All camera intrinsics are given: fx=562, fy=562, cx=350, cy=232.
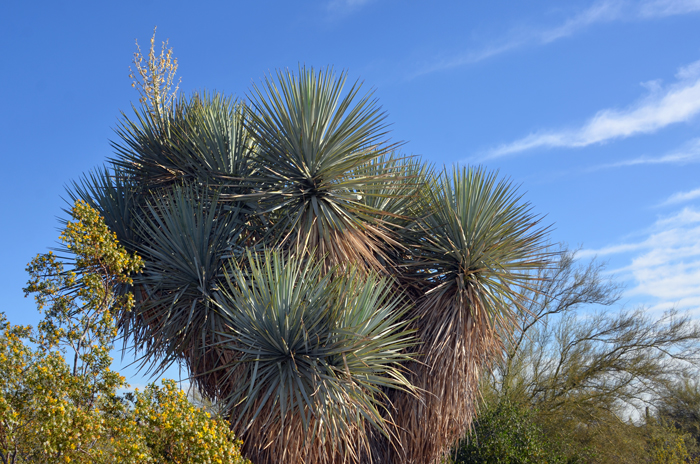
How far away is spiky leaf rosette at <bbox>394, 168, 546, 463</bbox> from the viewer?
8.42m

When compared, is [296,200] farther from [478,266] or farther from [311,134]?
[478,266]

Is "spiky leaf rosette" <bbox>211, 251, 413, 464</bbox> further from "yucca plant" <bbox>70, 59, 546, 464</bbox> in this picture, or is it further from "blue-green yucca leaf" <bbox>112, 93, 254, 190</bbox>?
"blue-green yucca leaf" <bbox>112, 93, 254, 190</bbox>

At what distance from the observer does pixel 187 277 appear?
25.2 ft

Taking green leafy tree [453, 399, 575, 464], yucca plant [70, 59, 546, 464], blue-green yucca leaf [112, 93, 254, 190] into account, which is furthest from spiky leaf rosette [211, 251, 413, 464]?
green leafy tree [453, 399, 575, 464]

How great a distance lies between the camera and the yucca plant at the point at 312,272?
6.57 m

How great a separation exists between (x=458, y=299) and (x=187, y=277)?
3940mm

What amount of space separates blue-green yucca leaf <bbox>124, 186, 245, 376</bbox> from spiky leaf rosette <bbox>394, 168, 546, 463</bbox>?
9.95ft

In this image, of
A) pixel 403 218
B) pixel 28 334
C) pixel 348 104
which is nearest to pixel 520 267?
pixel 403 218

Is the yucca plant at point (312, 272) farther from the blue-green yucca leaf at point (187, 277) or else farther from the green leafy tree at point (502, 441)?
the green leafy tree at point (502, 441)

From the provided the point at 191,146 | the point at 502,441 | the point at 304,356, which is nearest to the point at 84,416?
the point at 304,356

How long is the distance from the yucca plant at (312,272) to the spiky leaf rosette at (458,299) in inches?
1.0

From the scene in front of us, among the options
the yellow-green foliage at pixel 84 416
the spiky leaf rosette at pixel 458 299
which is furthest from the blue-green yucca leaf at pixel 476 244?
the yellow-green foliage at pixel 84 416

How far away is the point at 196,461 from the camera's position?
15.5 ft

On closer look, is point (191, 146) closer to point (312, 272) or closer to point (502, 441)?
point (312, 272)
